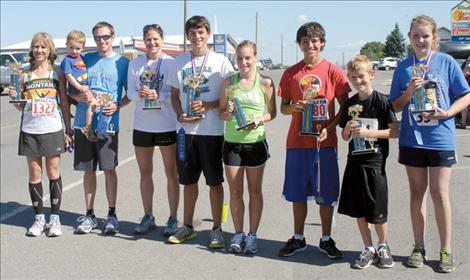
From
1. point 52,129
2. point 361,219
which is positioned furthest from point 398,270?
point 52,129

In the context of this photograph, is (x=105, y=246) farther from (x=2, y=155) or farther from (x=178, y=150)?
(x=2, y=155)

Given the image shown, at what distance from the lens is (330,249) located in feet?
15.6

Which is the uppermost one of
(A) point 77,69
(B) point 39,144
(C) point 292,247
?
(A) point 77,69

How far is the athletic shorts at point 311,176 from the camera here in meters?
4.73

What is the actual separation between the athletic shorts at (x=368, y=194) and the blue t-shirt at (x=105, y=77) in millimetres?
2672

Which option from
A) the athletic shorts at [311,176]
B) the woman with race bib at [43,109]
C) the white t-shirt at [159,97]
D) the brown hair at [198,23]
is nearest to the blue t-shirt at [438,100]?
the athletic shorts at [311,176]

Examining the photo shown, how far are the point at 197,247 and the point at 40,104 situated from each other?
7.51ft

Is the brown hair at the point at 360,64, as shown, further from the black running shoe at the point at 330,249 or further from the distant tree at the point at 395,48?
the distant tree at the point at 395,48

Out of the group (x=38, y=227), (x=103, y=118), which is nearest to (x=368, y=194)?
(x=103, y=118)

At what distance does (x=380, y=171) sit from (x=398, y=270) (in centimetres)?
85

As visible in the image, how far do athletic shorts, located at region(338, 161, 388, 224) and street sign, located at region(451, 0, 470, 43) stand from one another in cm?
1580

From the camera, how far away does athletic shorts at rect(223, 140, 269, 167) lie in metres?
4.86

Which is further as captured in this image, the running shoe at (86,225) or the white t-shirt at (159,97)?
the running shoe at (86,225)

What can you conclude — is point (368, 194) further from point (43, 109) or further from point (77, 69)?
point (43, 109)
